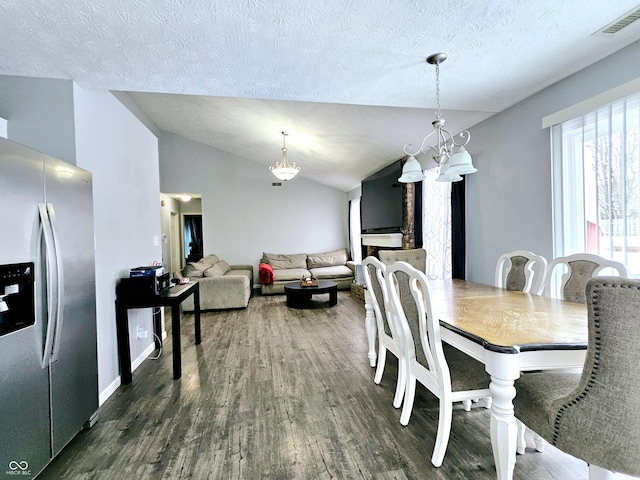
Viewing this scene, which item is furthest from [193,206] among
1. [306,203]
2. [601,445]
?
[601,445]

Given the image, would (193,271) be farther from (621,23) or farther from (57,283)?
(621,23)

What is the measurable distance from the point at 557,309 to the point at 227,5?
8.02 feet

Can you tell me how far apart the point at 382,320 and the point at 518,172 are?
188 cm

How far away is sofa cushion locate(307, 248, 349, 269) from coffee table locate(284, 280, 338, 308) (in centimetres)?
183

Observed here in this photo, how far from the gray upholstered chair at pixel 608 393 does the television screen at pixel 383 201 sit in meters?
3.83

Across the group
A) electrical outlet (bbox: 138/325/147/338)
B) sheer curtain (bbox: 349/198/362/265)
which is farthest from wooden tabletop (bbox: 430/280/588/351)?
sheer curtain (bbox: 349/198/362/265)

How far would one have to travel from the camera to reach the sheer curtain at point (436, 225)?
399 centimetres

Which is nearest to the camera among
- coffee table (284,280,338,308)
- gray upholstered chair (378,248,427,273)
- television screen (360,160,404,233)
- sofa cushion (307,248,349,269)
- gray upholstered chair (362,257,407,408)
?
gray upholstered chair (362,257,407,408)

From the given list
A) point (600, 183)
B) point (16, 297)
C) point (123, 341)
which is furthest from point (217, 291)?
point (600, 183)

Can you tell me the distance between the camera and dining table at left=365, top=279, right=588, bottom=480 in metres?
1.32

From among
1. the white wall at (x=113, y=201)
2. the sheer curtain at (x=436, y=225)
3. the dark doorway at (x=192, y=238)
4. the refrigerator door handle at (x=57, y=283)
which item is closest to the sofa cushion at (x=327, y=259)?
the sheer curtain at (x=436, y=225)

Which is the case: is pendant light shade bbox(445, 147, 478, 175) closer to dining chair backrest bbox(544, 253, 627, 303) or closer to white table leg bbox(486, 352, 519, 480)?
dining chair backrest bbox(544, 253, 627, 303)

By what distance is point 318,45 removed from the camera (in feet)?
6.41

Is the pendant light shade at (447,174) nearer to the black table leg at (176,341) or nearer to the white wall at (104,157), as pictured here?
the black table leg at (176,341)
